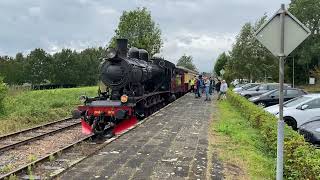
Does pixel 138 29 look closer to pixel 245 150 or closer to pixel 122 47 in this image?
pixel 122 47

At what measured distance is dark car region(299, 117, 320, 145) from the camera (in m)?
12.6

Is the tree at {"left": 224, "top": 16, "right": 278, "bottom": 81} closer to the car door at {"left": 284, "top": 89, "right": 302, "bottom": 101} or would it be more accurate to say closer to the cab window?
the car door at {"left": 284, "top": 89, "right": 302, "bottom": 101}

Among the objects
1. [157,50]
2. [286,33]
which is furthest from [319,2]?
[286,33]

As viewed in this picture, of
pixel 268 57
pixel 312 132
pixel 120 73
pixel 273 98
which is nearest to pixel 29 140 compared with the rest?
pixel 120 73

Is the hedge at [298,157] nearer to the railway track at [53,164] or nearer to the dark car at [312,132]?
the dark car at [312,132]

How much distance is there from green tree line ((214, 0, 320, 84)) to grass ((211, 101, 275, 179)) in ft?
85.3

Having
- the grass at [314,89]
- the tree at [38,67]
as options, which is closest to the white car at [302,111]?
the grass at [314,89]

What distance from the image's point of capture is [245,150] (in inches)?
464

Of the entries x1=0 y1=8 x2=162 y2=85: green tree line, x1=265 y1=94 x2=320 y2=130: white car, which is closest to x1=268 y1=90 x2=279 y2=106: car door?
x1=265 y1=94 x2=320 y2=130: white car

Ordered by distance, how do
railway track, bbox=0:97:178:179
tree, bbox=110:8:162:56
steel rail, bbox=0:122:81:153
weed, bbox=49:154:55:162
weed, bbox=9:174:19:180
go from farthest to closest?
tree, bbox=110:8:162:56 → steel rail, bbox=0:122:81:153 → weed, bbox=49:154:55:162 → railway track, bbox=0:97:178:179 → weed, bbox=9:174:19:180

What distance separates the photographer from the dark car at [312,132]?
12593mm

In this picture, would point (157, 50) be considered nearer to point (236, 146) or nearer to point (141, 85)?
point (141, 85)

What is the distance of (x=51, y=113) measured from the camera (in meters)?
23.8

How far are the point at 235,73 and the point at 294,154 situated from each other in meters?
50.8
